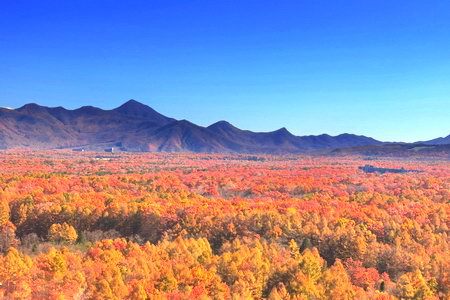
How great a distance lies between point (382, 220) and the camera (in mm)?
110312

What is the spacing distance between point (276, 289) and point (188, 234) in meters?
38.3

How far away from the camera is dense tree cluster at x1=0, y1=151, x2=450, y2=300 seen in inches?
2697

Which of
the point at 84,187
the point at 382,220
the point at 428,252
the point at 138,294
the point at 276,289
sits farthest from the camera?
the point at 84,187

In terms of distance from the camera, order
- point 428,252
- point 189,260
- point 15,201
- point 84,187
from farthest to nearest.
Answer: point 84,187, point 15,201, point 428,252, point 189,260

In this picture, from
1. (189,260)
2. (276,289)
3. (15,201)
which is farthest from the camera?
(15,201)

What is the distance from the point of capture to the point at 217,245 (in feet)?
345

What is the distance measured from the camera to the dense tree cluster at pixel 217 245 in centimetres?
6850

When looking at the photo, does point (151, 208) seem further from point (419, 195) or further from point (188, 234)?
point (419, 195)

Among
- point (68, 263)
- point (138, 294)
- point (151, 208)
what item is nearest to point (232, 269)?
point (138, 294)

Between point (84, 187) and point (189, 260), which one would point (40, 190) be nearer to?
point (84, 187)

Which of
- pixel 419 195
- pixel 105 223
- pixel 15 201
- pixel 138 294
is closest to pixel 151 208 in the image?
pixel 105 223

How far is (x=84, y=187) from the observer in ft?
535

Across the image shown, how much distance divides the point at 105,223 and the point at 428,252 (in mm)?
68619

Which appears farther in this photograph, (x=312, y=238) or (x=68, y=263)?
(x=312, y=238)
